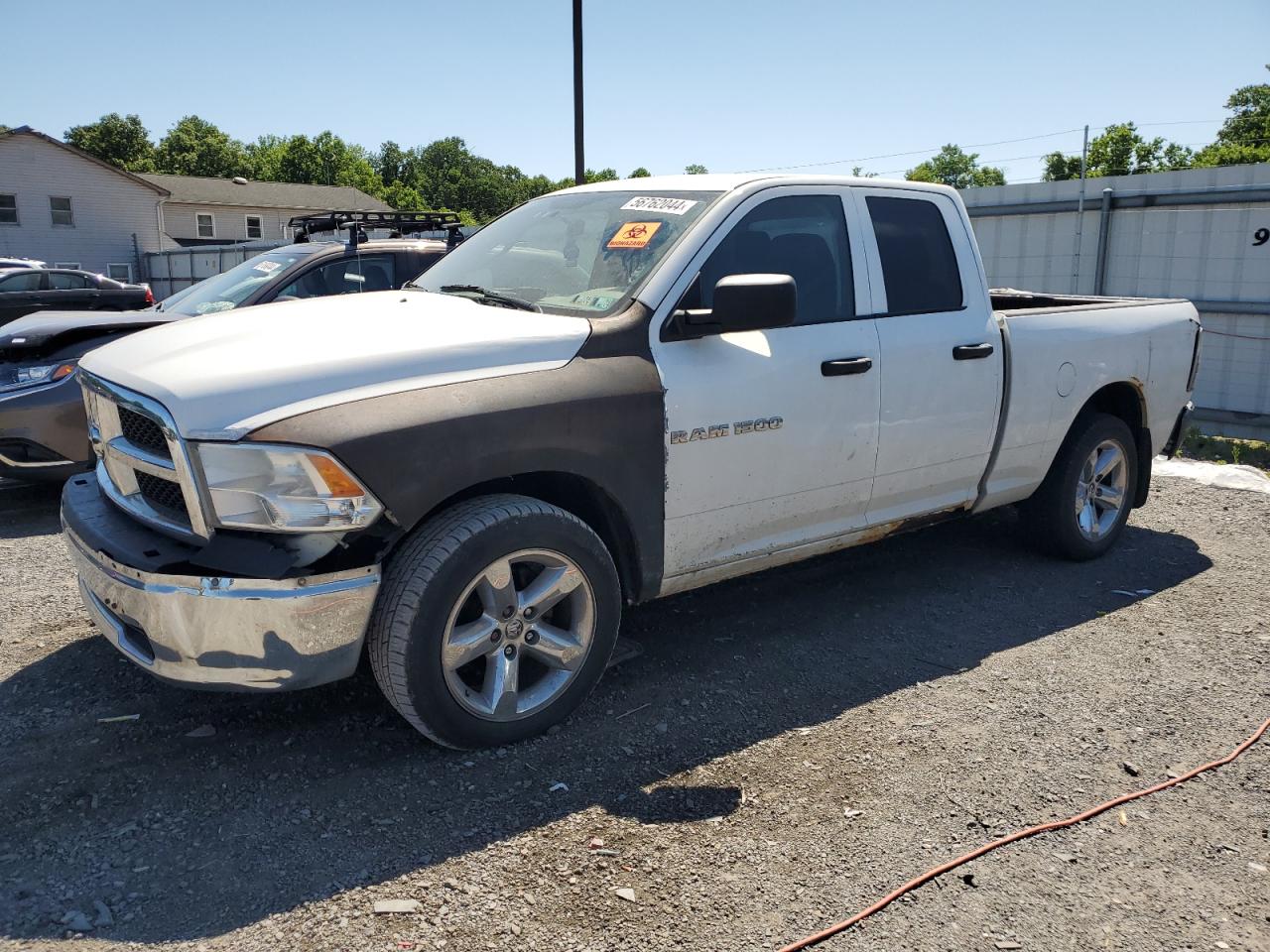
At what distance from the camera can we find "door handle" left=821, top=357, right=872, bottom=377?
4.07 metres

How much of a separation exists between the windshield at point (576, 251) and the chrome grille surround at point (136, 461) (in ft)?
4.62

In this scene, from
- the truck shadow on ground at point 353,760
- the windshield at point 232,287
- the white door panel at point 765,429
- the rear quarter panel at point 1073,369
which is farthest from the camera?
the windshield at point 232,287

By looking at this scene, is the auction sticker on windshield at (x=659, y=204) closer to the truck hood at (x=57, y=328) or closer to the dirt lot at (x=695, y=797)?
the dirt lot at (x=695, y=797)

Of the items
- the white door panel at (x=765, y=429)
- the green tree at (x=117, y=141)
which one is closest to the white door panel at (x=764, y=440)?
the white door panel at (x=765, y=429)

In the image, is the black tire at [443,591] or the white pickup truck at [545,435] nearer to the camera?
the white pickup truck at [545,435]

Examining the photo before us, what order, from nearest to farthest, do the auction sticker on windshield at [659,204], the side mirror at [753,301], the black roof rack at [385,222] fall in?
1. the side mirror at [753,301]
2. the auction sticker on windshield at [659,204]
3. the black roof rack at [385,222]

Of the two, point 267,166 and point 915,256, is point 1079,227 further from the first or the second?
point 267,166

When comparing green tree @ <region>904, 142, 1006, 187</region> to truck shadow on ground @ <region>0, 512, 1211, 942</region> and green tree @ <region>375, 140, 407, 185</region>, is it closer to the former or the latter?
green tree @ <region>375, 140, 407, 185</region>

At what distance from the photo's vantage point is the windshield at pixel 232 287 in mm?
6988

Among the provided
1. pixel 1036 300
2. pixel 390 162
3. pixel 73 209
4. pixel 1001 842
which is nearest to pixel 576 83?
pixel 1036 300

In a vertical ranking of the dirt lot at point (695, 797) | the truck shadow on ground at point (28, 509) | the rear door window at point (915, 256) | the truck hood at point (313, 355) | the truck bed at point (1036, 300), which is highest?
the rear door window at point (915, 256)

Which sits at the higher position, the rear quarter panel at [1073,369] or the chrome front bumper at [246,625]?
the rear quarter panel at [1073,369]

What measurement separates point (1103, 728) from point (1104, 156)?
84243 millimetres

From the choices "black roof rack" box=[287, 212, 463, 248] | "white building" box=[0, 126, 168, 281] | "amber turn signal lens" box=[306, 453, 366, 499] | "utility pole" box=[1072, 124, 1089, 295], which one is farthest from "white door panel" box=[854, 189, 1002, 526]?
"white building" box=[0, 126, 168, 281]
